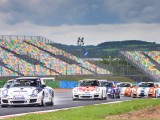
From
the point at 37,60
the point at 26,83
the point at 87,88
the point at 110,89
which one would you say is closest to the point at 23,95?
the point at 26,83

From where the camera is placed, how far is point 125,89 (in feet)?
140

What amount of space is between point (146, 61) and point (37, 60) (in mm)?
20521

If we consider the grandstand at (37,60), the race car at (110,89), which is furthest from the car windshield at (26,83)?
the grandstand at (37,60)

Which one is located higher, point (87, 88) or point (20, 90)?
point (87, 88)

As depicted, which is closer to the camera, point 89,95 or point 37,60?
point 89,95

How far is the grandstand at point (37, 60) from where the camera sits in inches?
3059

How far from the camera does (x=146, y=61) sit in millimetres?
92938

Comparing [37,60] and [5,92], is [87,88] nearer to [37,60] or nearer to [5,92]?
[5,92]

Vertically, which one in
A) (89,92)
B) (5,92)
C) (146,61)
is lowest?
(5,92)

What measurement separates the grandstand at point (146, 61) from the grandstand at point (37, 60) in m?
5.73

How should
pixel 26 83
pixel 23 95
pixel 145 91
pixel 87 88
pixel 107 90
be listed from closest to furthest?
pixel 23 95, pixel 26 83, pixel 87 88, pixel 107 90, pixel 145 91

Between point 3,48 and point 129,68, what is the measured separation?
69.6ft

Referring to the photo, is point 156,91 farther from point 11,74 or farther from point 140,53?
point 140,53

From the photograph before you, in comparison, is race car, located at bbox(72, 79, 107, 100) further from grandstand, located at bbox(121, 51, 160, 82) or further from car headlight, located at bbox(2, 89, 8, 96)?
grandstand, located at bbox(121, 51, 160, 82)
